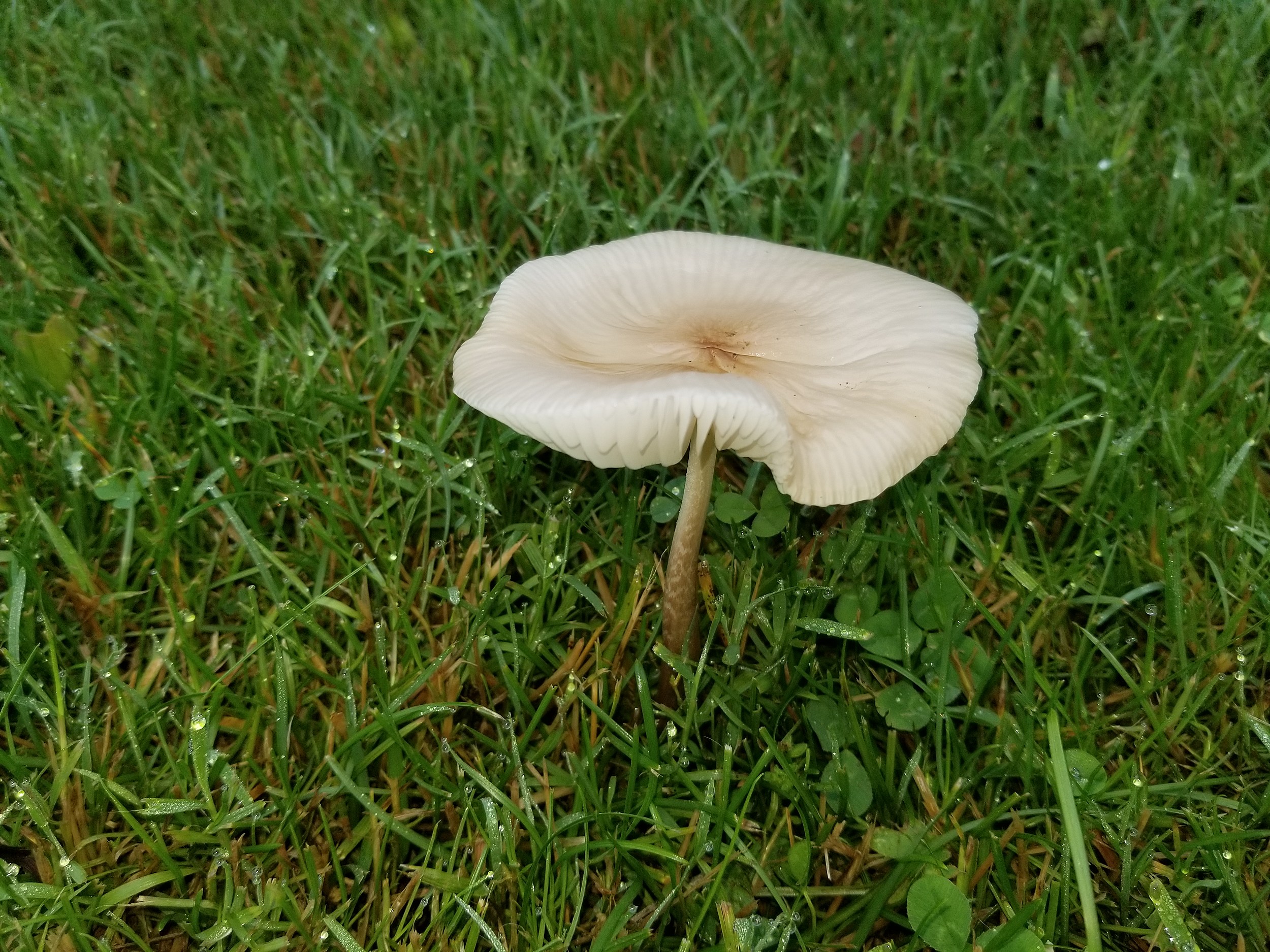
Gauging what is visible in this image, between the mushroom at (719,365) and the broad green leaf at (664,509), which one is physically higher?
the mushroom at (719,365)

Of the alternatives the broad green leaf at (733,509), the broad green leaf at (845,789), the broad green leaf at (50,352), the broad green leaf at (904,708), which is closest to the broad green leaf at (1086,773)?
the broad green leaf at (904,708)

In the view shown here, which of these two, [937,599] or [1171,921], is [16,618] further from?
[1171,921]

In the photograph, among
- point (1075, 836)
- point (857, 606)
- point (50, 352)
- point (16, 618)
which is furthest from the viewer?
point (50, 352)

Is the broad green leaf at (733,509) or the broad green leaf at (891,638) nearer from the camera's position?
the broad green leaf at (891,638)

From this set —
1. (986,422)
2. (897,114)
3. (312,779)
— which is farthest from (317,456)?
(897,114)

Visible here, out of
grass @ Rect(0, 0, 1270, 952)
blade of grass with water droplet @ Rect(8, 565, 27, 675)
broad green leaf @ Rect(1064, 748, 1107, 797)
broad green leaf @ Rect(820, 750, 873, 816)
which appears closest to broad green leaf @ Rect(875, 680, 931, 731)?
grass @ Rect(0, 0, 1270, 952)

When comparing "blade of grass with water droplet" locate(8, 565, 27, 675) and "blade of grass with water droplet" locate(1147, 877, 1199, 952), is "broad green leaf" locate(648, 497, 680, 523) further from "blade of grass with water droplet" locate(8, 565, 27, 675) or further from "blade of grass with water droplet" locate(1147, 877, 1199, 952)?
"blade of grass with water droplet" locate(8, 565, 27, 675)

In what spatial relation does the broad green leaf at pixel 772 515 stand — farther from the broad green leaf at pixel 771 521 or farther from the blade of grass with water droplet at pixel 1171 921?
the blade of grass with water droplet at pixel 1171 921

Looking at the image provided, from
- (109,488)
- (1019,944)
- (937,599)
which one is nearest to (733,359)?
(937,599)
